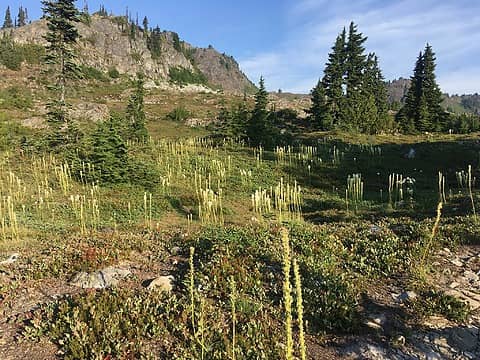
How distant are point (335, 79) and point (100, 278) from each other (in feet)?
170

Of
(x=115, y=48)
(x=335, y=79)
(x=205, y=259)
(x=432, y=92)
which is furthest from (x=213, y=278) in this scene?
(x=115, y=48)

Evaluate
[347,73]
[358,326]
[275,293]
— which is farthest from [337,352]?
[347,73]

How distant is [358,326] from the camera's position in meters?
6.23

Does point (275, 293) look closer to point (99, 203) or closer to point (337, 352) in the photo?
point (337, 352)

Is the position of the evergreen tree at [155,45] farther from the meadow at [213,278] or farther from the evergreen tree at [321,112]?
the meadow at [213,278]

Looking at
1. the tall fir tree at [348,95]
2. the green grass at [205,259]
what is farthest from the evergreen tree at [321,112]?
the green grass at [205,259]

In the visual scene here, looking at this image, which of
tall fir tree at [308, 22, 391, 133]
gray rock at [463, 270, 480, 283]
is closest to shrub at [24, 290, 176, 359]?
gray rock at [463, 270, 480, 283]

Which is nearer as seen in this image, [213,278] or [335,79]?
[213,278]

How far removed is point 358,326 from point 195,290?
3.04 meters

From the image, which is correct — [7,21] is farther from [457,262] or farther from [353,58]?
[457,262]

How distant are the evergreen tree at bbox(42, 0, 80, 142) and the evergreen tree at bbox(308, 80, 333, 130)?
31.6 meters

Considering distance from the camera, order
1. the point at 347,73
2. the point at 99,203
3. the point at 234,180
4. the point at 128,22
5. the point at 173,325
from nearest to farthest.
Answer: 1. the point at 173,325
2. the point at 99,203
3. the point at 234,180
4. the point at 347,73
5. the point at 128,22

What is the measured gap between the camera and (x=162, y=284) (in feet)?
25.5

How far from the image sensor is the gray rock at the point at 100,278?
808cm
